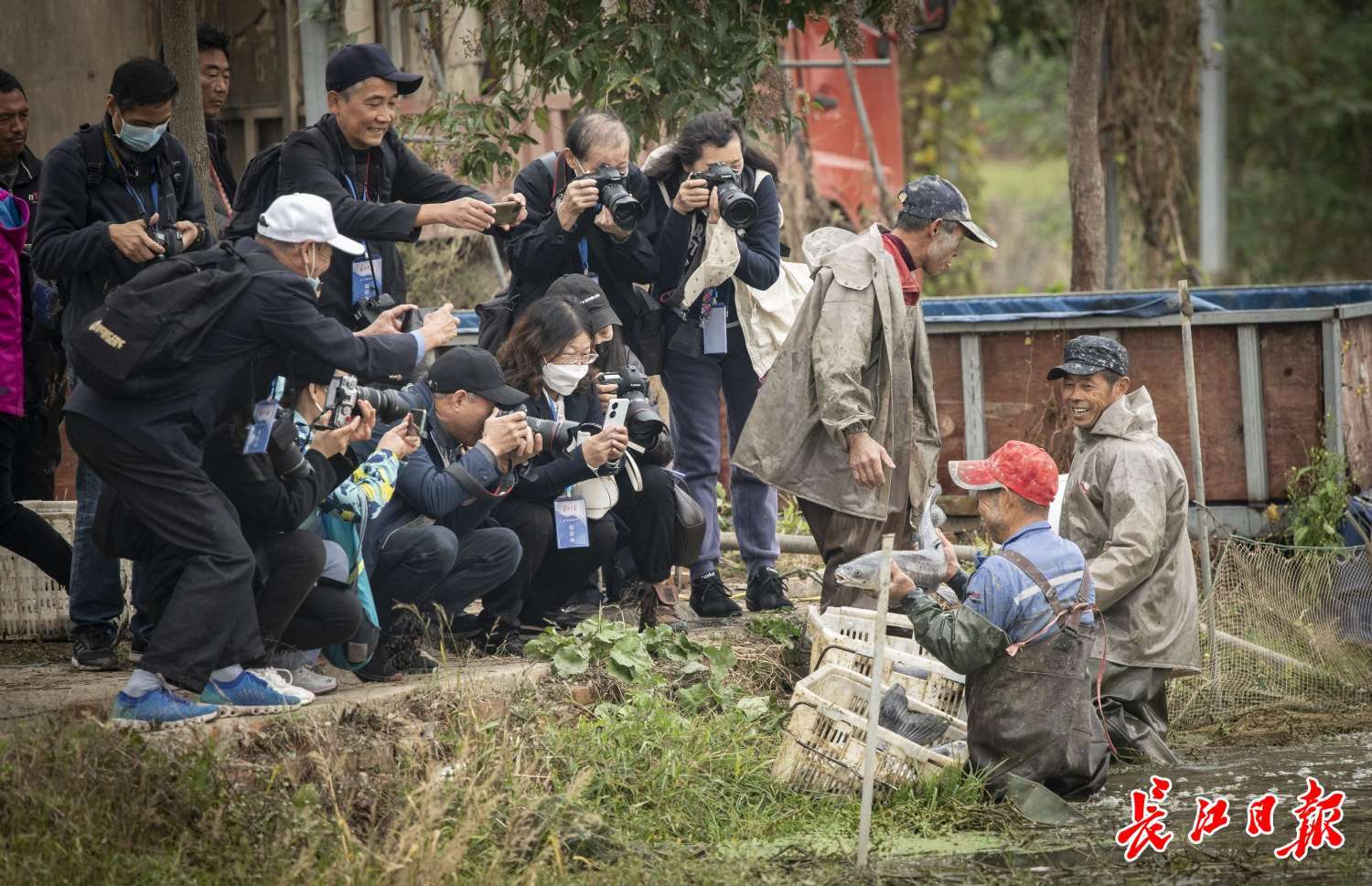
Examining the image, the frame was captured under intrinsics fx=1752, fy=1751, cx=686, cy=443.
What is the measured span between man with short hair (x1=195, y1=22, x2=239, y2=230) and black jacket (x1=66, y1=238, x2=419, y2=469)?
2.21 meters

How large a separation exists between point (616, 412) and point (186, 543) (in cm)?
188

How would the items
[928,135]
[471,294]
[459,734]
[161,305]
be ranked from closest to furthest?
[161,305] → [459,734] → [471,294] → [928,135]

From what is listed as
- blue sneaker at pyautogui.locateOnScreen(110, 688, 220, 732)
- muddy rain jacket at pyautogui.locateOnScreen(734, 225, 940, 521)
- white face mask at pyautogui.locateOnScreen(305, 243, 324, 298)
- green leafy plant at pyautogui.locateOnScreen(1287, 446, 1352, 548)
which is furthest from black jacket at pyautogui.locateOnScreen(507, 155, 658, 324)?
green leafy plant at pyautogui.locateOnScreen(1287, 446, 1352, 548)

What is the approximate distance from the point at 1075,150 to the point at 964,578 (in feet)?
22.1

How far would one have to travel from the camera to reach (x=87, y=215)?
6.22 metres

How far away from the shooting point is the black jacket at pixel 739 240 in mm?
7156

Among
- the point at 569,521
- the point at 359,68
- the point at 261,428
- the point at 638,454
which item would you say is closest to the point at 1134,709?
the point at 638,454

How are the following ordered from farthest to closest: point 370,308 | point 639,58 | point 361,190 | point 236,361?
1. point 639,58
2. point 361,190
3. point 370,308
4. point 236,361

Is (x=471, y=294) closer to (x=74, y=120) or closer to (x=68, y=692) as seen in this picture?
(x=74, y=120)

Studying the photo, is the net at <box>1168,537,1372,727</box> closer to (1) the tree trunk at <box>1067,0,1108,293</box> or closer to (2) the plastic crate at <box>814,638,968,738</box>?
(2) the plastic crate at <box>814,638,968,738</box>

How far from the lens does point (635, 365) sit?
708 centimetres

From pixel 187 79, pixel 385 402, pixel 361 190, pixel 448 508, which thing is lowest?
pixel 448 508

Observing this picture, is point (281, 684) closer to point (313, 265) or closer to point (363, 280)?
point (313, 265)

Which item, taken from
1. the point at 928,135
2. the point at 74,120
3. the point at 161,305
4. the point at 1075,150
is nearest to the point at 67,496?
the point at 74,120
